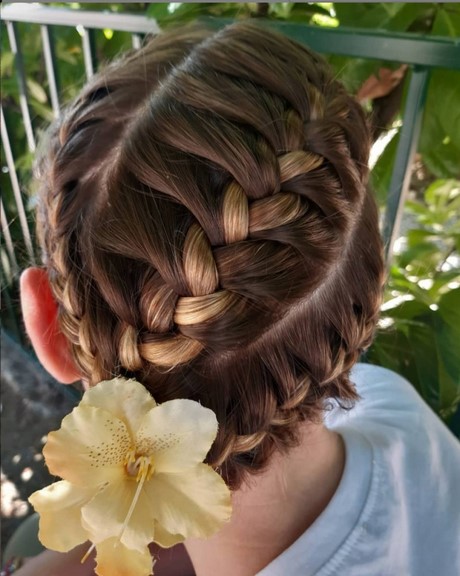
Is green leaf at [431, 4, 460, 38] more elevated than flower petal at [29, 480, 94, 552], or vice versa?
green leaf at [431, 4, 460, 38]

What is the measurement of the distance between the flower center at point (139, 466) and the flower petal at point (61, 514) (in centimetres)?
3

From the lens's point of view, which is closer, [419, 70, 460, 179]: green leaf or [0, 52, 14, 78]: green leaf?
[419, 70, 460, 179]: green leaf

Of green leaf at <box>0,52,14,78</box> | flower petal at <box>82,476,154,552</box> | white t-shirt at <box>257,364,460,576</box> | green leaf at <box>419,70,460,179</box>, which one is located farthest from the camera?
green leaf at <box>0,52,14,78</box>

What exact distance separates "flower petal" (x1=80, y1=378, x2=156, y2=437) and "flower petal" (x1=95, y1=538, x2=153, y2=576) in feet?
0.28

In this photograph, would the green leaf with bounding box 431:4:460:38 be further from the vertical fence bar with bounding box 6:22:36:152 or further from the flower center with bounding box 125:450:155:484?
the vertical fence bar with bounding box 6:22:36:152

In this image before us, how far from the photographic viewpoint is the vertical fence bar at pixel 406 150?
0.76m

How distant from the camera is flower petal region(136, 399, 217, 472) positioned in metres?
0.45

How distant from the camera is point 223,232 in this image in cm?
46

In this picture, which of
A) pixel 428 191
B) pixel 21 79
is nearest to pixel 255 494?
pixel 428 191

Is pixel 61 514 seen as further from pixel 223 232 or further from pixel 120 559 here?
pixel 223 232

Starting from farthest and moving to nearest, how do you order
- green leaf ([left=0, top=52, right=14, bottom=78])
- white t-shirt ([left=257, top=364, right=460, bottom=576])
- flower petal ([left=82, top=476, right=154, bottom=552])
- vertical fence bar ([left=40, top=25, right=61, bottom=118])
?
1. green leaf ([left=0, top=52, right=14, bottom=78])
2. vertical fence bar ([left=40, top=25, right=61, bottom=118])
3. white t-shirt ([left=257, top=364, right=460, bottom=576])
4. flower petal ([left=82, top=476, right=154, bottom=552])

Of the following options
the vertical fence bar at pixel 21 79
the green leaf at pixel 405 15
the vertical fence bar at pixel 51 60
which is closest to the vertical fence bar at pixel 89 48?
the vertical fence bar at pixel 51 60

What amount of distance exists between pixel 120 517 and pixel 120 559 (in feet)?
0.11

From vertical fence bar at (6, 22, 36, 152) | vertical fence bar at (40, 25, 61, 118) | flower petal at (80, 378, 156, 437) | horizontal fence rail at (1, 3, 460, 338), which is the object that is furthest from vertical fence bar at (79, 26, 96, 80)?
flower petal at (80, 378, 156, 437)
